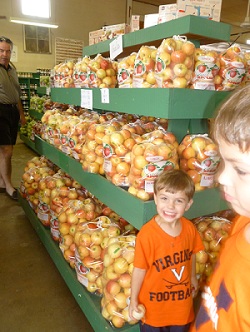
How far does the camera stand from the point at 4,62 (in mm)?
3742

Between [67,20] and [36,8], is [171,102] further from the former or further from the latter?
[67,20]

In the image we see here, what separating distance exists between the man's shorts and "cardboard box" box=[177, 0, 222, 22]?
108 inches

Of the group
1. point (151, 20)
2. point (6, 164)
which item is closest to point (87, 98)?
point (151, 20)

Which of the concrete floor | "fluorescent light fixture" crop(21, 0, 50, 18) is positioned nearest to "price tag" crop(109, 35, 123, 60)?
the concrete floor

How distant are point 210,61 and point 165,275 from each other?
3.67ft

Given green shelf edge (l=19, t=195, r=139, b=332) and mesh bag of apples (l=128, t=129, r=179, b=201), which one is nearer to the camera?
mesh bag of apples (l=128, t=129, r=179, b=201)

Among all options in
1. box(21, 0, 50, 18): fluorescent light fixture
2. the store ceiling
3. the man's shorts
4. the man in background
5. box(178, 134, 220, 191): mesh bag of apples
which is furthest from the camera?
the store ceiling

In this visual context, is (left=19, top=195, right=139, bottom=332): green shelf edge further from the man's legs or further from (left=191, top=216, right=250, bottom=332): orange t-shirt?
the man's legs

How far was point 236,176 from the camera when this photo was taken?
2.30 ft

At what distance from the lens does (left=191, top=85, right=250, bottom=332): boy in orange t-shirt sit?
68cm

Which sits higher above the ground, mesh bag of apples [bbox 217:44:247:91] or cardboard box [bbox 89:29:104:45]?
cardboard box [bbox 89:29:104:45]

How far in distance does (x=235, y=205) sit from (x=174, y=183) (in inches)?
20.6

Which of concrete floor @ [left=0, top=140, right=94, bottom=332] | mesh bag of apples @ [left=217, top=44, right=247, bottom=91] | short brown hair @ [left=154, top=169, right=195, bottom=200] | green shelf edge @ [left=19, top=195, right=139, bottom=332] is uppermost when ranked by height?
mesh bag of apples @ [left=217, top=44, right=247, bottom=91]

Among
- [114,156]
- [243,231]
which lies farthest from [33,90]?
[243,231]
